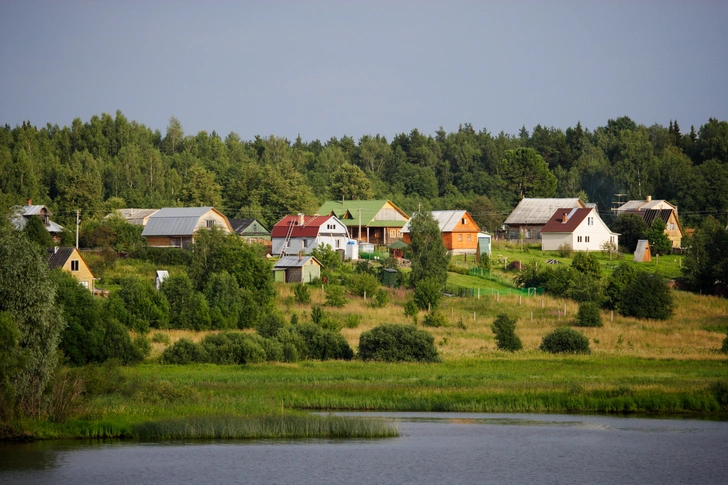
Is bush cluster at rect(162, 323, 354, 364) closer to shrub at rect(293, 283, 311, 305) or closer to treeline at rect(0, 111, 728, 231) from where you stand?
shrub at rect(293, 283, 311, 305)

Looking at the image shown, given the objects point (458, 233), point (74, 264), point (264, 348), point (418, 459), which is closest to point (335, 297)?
A: point (264, 348)

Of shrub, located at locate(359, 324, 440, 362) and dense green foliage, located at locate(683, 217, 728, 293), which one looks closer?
shrub, located at locate(359, 324, 440, 362)

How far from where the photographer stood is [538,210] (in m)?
100

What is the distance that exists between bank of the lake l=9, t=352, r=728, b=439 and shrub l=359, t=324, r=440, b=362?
129 cm

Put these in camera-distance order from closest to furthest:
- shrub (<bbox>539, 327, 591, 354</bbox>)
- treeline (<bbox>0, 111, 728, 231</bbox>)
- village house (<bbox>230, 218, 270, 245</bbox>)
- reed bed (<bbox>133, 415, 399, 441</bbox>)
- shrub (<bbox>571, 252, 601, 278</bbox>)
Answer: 1. reed bed (<bbox>133, 415, 399, 441</bbox>)
2. shrub (<bbox>539, 327, 591, 354</bbox>)
3. shrub (<bbox>571, 252, 601, 278</bbox>)
4. village house (<bbox>230, 218, 270, 245</bbox>)
5. treeline (<bbox>0, 111, 728, 231</bbox>)

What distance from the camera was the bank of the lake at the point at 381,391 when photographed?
109 feet

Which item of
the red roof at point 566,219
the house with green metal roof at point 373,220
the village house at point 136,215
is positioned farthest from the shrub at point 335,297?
the village house at point 136,215

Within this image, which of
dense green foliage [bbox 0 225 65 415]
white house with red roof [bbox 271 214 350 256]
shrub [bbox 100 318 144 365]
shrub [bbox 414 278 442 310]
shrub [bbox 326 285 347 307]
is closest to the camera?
dense green foliage [bbox 0 225 65 415]

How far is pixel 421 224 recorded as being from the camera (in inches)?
2923

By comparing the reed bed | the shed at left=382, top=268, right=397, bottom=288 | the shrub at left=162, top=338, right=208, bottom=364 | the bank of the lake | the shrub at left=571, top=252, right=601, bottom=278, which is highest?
the shrub at left=571, top=252, right=601, bottom=278

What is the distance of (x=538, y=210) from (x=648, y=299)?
130 feet

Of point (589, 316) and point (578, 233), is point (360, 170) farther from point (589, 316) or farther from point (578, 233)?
point (589, 316)

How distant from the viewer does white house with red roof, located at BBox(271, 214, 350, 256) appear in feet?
282

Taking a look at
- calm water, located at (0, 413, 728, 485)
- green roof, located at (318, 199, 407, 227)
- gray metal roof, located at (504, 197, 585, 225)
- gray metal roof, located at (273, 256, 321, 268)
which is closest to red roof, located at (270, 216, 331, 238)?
green roof, located at (318, 199, 407, 227)
